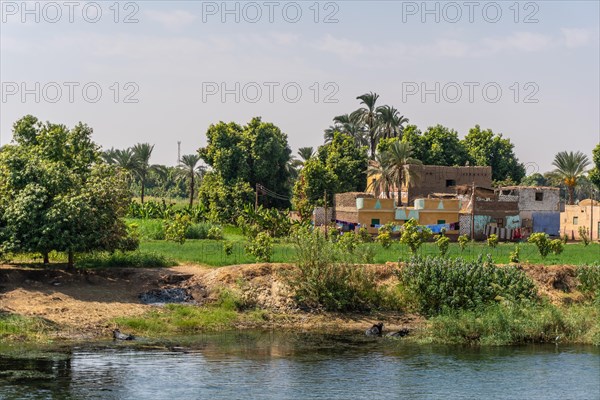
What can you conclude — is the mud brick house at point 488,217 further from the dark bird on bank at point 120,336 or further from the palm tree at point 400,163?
the dark bird on bank at point 120,336

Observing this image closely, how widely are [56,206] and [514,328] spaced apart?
63.8 feet

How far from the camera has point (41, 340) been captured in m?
31.9

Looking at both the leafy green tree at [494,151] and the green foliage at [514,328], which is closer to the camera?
the green foliage at [514,328]

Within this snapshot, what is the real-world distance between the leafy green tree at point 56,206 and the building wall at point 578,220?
48441mm

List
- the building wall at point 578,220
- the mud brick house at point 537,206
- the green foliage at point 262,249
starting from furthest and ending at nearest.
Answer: the building wall at point 578,220
the mud brick house at point 537,206
the green foliage at point 262,249

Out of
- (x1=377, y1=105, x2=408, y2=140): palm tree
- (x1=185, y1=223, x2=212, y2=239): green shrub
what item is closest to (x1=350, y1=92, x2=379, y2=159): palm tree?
(x1=377, y1=105, x2=408, y2=140): palm tree

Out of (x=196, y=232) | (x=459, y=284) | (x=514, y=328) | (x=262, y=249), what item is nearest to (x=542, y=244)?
(x=459, y=284)

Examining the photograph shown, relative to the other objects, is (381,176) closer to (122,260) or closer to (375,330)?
(122,260)

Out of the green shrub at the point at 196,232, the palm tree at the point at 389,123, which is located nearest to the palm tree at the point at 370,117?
the palm tree at the point at 389,123

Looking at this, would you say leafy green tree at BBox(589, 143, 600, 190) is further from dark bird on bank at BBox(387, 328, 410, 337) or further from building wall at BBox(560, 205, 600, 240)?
dark bird on bank at BBox(387, 328, 410, 337)

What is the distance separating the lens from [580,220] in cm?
7931

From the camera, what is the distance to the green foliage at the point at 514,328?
106 ft

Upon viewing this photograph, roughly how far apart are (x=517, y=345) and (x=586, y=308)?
443 centimetres

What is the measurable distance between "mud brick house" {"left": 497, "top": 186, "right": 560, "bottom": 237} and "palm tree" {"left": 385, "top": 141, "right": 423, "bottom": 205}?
784 centimetres
